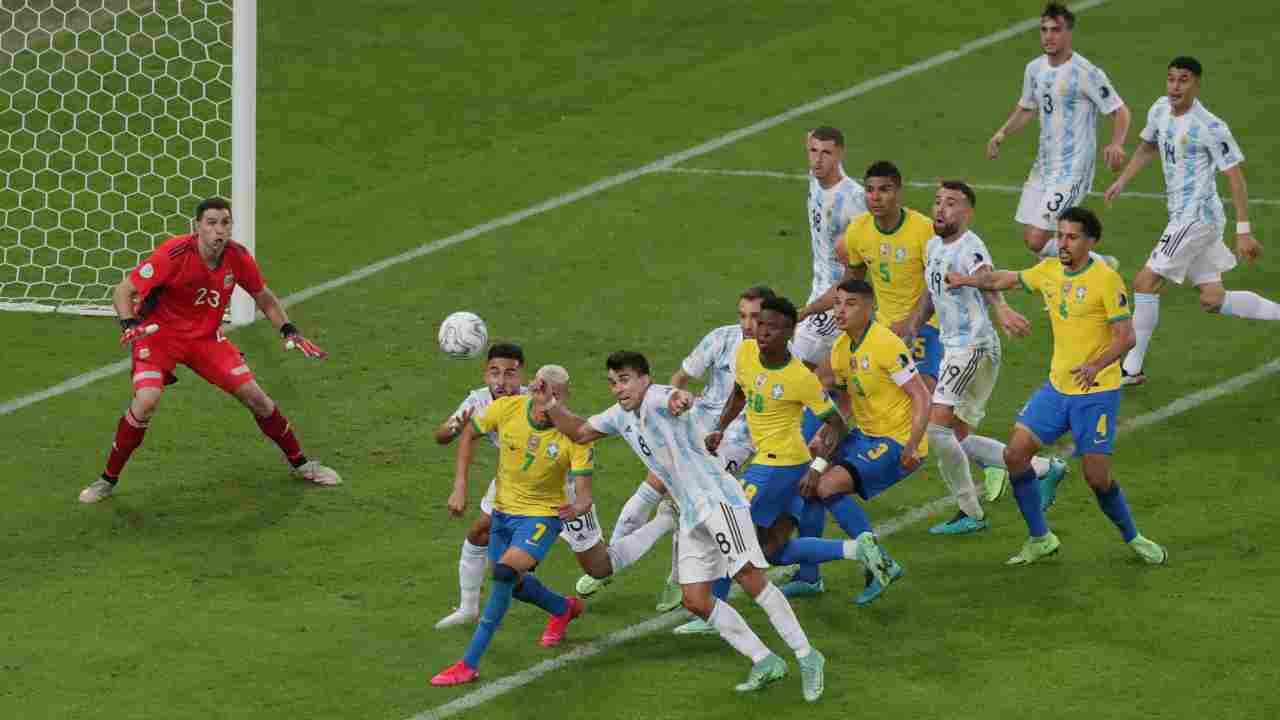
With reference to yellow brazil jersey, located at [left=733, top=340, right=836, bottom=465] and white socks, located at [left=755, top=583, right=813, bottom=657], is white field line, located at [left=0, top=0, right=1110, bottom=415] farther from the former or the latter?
white socks, located at [left=755, top=583, right=813, bottom=657]

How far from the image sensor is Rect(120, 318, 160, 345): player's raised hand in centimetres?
1282

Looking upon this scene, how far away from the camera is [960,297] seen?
1230cm

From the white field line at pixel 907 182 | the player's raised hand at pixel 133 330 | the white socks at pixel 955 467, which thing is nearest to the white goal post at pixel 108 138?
the player's raised hand at pixel 133 330

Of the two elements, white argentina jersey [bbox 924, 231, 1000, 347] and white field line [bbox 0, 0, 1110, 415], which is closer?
white argentina jersey [bbox 924, 231, 1000, 347]

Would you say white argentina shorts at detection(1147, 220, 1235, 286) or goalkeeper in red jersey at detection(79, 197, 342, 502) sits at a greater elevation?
white argentina shorts at detection(1147, 220, 1235, 286)

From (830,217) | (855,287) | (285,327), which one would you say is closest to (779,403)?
(855,287)

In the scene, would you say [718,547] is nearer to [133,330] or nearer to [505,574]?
[505,574]

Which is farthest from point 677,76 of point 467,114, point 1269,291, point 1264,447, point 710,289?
point 1264,447

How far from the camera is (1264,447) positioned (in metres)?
13.7

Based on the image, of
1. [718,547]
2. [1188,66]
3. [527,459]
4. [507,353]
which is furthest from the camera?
[1188,66]

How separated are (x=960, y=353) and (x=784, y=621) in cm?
275

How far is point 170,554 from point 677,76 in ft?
36.9

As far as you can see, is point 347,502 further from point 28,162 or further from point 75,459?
point 28,162

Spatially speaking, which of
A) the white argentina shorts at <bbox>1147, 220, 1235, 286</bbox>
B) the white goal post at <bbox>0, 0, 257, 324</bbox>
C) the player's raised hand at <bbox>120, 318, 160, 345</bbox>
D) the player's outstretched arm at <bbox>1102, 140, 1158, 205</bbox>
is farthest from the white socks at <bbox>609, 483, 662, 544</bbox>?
the white goal post at <bbox>0, 0, 257, 324</bbox>
